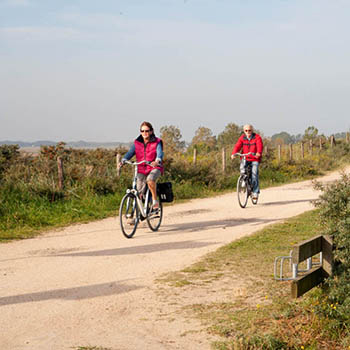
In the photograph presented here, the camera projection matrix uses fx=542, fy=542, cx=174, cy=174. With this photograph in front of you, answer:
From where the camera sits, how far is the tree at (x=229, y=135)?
1413 inches

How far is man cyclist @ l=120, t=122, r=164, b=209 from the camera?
32.5ft

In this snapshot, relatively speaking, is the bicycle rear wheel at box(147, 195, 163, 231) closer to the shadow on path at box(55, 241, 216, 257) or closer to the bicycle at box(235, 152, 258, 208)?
the shadow on path at box(55, 241, 216, 257)

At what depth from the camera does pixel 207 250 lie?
8695 mm

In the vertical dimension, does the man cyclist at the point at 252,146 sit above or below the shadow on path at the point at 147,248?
above

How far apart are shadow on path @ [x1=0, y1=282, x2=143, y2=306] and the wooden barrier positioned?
208 cm

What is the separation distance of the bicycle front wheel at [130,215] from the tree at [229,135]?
2424 centimetres

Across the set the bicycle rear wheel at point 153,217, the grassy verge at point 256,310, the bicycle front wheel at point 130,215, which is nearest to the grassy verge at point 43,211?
the bicycle front wheel at point 130,215

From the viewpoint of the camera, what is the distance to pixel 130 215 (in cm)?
1003

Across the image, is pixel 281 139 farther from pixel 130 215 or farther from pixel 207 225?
pixel 130 215

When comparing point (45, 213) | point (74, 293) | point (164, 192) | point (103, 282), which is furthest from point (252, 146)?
point (74, 293)

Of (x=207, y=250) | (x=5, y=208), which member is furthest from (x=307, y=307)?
(x=5, y=208)

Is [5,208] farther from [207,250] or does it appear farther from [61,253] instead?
[207,250]

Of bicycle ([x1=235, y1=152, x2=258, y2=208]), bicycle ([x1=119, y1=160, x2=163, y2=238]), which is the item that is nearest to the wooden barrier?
bicycle ([x1=119, y1=160, x2=163, y2=238])

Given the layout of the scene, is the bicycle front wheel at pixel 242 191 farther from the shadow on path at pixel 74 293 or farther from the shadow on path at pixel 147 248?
the shadow on path at pixel 74 293
